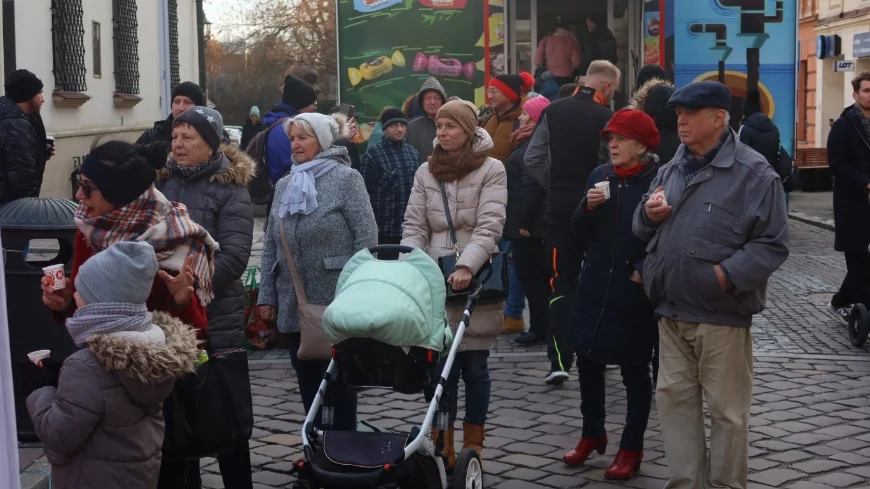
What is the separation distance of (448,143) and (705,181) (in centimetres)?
144

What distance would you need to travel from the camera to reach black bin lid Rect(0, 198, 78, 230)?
6668mm

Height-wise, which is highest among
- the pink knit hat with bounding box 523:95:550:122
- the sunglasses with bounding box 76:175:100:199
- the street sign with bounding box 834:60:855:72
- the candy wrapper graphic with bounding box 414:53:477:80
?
the street sign with bounding box 834:60:855:72

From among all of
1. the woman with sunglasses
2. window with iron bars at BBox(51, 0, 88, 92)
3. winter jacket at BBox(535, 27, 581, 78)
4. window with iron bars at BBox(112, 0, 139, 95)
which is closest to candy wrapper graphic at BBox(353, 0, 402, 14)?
winter jacket at BBox(535, 27, 581, 78)

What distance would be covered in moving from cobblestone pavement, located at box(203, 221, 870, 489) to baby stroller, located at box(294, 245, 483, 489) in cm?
99

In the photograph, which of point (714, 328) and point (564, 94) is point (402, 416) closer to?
point (714, 328)

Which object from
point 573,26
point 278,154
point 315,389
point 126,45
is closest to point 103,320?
point 315,389

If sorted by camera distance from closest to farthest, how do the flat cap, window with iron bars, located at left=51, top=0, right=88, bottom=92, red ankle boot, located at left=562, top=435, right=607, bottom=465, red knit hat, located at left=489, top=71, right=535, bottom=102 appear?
the flat cap → red ankle boot, located at left=562, top=435, right=607, bottom=465 → red knit hat, located at left=489, top=71, right=535, bottom=102 → window with iron bars, located at left=51, top=0, right=88, bottom=92

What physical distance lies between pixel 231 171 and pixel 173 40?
2277 cm

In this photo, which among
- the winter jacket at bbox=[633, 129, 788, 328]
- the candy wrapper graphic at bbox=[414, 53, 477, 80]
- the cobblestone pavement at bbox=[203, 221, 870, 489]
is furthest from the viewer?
the candy wrapper graphic at bbox=[414, 53, 477, 80]

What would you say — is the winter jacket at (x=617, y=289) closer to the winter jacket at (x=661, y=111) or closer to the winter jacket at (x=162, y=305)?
the winter jacket at (x=661, y=111)

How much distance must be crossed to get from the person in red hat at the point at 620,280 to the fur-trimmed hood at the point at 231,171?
1544 mm

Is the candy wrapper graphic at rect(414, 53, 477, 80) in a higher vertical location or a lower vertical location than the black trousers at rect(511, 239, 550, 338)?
higher

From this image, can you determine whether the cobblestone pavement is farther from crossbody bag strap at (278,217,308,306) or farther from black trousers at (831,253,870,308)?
crossbody bag strap at (278,217,308,306)

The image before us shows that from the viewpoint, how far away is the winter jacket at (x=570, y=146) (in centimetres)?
802
